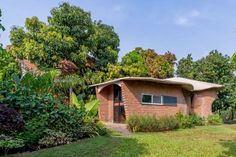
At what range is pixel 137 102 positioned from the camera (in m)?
17.8

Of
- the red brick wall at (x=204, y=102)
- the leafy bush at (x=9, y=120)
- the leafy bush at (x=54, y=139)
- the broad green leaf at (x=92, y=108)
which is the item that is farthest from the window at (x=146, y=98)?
the leafy bush at (x=9, y=120)

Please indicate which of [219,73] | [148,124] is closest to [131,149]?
[148,124]

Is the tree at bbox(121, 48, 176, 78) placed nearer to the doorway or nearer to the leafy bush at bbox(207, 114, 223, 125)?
the doorway

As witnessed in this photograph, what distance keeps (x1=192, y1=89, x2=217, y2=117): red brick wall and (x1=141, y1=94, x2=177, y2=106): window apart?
3.75 m

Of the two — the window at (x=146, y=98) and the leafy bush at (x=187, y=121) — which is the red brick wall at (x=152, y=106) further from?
the leafy bush at (x=187, y=121)

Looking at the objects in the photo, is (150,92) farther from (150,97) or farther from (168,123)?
(168,123)

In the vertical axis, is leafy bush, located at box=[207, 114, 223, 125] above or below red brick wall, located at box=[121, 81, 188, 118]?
below

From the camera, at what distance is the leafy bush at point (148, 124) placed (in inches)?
614

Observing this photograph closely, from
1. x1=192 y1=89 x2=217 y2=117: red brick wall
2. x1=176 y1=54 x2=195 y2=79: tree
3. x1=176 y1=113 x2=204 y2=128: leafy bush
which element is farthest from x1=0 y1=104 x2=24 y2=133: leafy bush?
x1=176 y1=54 x2=195 y2=79: tree

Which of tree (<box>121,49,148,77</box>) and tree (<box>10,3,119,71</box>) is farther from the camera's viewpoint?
tree (<box>121,49,148,77</box>)

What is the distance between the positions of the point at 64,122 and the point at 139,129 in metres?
5.67

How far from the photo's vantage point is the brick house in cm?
1755

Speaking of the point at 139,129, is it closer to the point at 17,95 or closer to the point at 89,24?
the point at 17,95

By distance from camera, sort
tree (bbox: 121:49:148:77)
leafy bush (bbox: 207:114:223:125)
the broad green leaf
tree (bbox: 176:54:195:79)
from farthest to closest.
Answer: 1. tree (bbox: 176:54:195:79)
2. tree (bbox: 121:49:148:77)
3. leafy bush (bbox: 207:114:223:125)
4. the broad green leaf
